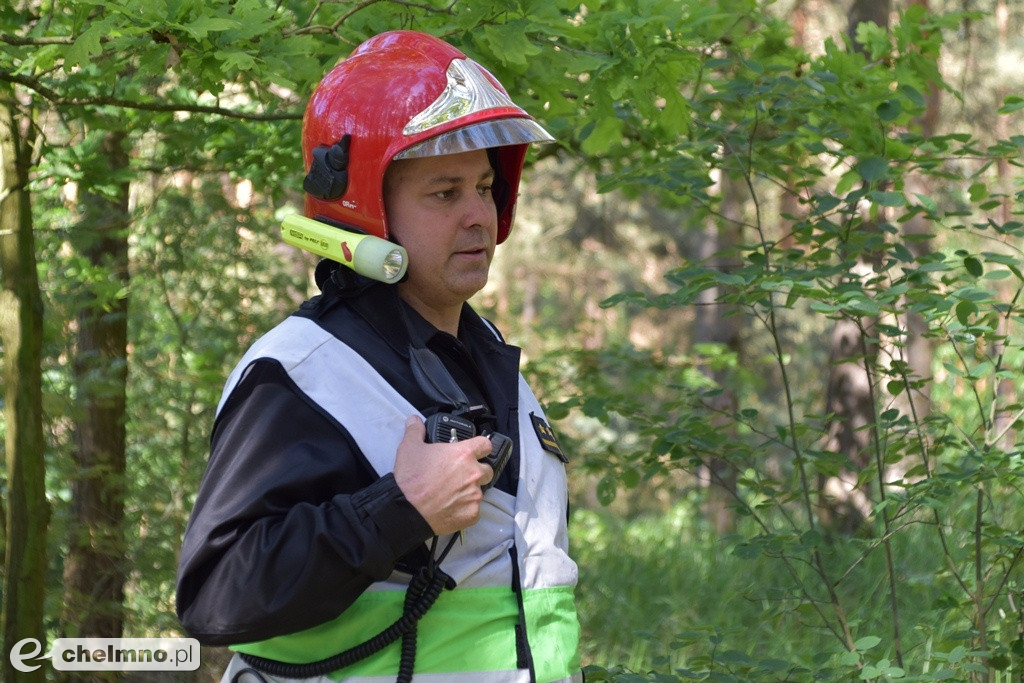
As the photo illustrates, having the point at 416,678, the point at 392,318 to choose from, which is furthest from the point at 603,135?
the point at 416,678

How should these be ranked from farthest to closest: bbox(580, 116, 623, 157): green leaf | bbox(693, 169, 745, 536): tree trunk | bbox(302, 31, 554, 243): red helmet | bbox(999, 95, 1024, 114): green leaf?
1. bbox(693, 169, 745, 536): tree trunk
2. bbox(580, 116, 623, 157): green leaf
3. bbox(999, 95, 1024, 114): green leaf
4. bbox(302, 31, 554, 243): red helmet

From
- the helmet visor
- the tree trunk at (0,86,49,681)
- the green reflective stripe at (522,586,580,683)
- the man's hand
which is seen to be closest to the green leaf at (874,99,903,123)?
the helmet visor

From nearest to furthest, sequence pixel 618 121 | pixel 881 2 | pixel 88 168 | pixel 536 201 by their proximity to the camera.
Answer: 1. pixel 618 121
2. pixel 88 168
3. pixel 881 2
4. pixel 536 201

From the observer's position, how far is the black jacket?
181 centimetres

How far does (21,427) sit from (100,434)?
151cm

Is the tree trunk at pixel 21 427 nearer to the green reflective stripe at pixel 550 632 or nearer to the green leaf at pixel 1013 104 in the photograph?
the green reflective stripe at pixel 550 632

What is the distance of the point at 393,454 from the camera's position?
6.58 ft

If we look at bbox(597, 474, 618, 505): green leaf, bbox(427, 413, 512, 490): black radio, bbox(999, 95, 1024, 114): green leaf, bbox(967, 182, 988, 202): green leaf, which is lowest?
bbox(427, 413, 512, 490): black radio

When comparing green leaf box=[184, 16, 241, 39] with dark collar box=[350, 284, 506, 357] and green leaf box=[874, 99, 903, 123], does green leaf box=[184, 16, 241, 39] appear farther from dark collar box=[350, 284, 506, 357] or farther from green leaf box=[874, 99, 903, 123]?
green leaf box=[874, 99, 903, 123]

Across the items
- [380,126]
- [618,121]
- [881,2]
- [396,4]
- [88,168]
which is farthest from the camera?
[881,2]

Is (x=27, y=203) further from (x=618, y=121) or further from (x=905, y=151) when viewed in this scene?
(x=905, y=151)

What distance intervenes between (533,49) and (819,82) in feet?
4.56

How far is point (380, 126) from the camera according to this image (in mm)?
2248

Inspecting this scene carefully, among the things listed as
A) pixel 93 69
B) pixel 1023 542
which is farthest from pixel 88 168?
pixel 1023 542
